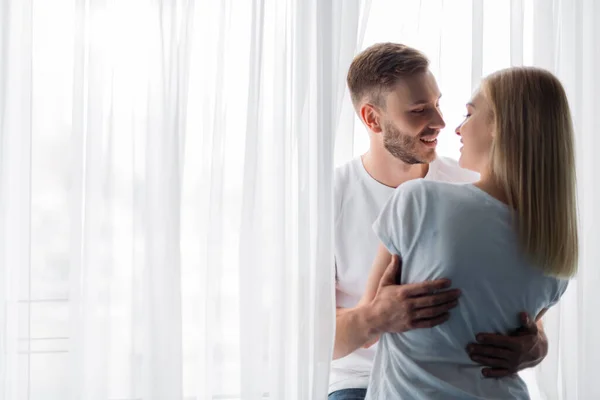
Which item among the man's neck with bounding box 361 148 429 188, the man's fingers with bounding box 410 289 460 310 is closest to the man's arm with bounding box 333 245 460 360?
the man's fingers with bounding box 410 289 460 310

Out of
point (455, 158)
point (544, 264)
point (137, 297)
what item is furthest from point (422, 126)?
point (137, 297)

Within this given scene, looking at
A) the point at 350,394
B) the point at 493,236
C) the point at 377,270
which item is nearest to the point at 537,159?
the point at 493,236

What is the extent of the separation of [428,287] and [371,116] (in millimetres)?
608

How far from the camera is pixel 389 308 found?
1312mm

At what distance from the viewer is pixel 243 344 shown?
57.6 inches

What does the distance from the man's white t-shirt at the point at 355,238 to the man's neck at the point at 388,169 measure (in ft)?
0.07

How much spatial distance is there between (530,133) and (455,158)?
536 mm

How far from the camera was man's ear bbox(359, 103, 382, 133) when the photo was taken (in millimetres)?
1712

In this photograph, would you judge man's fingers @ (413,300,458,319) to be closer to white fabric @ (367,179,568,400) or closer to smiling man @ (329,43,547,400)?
white fabric @ (367,179,568,400)

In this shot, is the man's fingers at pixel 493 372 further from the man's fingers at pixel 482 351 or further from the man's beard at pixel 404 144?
the man's beard at pixel 404 144

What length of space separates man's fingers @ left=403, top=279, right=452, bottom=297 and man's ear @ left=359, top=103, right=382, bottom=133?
559 mm

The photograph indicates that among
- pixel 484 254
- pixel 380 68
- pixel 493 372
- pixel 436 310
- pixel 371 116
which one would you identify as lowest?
pixel 493 372

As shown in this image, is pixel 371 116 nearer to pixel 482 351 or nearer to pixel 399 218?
pixel 399 218

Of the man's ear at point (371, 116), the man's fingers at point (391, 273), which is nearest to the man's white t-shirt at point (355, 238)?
the man's ear at point (371, 116)
